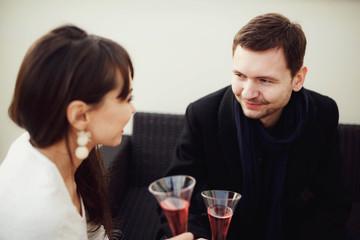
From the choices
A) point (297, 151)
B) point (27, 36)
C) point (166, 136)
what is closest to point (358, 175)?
point (297, 151)

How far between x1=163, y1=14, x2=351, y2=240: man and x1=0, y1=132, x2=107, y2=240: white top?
0.68 m

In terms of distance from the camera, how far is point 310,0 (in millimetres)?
1875

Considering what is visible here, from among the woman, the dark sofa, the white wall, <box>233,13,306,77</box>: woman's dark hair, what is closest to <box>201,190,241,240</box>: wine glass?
the woman

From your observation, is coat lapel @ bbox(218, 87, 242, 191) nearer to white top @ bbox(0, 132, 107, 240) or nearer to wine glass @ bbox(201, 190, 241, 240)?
wine glass @ bbox(201, 190, 241, 240)

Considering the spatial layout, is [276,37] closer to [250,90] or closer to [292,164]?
[250,90]

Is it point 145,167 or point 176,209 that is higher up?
point 176,209

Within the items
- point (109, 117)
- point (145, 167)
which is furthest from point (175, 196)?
point (145, 167)

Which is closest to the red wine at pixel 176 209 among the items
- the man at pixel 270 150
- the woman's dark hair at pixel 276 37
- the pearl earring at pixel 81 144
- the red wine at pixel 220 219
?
the red wine at pixel 220 219

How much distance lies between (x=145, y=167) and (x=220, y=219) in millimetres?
1361

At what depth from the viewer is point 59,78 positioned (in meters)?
0.79

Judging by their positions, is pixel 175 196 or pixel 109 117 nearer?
pixel 175 196

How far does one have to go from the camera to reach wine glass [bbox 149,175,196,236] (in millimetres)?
719

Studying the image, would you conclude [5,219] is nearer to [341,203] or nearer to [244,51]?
[244,51]

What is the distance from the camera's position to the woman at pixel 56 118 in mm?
787
